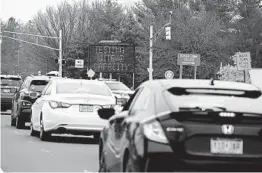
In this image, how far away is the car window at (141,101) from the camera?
8.93 m

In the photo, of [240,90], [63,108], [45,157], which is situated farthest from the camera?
[63,108]

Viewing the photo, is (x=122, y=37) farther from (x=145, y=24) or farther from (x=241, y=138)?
(x=241, y=138)

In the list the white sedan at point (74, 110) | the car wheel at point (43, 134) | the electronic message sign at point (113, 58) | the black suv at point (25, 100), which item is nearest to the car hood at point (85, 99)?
the white sedan at point (74, 110)

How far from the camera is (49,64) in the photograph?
4569 inches

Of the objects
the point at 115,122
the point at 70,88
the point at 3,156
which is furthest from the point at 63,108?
the point at 115,122

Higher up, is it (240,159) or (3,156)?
(240,159)

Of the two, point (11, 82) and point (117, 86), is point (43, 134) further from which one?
point (11, 82)

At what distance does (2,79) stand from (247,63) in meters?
14.3

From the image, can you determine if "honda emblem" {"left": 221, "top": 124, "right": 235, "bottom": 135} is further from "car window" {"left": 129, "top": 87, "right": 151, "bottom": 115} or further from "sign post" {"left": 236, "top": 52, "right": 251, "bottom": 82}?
"sign post" {"left": 236, "top": 52, "right": 251, "bottom": 82}

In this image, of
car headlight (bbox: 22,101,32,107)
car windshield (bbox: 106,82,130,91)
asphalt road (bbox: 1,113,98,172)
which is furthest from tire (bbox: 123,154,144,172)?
car windshield (bbox: 106,82,130,91)

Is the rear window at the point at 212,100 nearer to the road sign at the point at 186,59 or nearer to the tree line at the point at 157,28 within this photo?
the road sign at the point at 186,59

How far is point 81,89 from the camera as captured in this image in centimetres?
2050


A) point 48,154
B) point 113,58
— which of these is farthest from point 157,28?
point 48,154

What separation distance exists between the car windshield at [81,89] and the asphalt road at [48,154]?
3.91 feet
